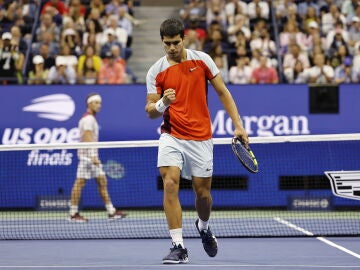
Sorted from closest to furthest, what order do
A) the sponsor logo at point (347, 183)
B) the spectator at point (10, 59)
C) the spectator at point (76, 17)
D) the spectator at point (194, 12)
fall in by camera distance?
the sponsor logo at point (347, 183) < the spectator at point (10, 59) < the spectator at point (76, 17) < the spectator at point (194, 12)

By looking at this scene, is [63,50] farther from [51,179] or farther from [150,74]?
[150,74]

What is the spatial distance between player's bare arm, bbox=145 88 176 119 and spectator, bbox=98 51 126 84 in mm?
9045

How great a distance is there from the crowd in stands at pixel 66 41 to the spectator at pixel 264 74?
2274 millimetres

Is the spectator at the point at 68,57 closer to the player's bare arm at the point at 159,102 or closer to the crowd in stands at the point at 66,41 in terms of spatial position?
the crowd in stands at the point at 66,41

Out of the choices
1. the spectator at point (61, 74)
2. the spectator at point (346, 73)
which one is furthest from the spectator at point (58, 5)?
the spectator at point (346, 73)

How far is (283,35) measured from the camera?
1938cm

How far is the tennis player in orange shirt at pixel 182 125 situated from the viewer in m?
8.64

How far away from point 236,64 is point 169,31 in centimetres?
1005

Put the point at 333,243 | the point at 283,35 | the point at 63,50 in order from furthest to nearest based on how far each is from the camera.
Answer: the point at 283,35 → the point at 63,50 → the point at 333,243

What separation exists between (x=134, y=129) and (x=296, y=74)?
3282mm

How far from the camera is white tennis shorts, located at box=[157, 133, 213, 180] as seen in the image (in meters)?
8.70

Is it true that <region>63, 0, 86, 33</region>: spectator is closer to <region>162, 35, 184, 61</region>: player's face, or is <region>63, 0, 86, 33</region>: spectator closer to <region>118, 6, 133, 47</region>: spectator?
<region>118, 6, 133, 47</region>: spectator

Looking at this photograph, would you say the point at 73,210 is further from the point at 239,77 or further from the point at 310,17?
the point at 310,17

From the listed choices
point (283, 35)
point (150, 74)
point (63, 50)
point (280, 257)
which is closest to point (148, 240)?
point (280, 257)
